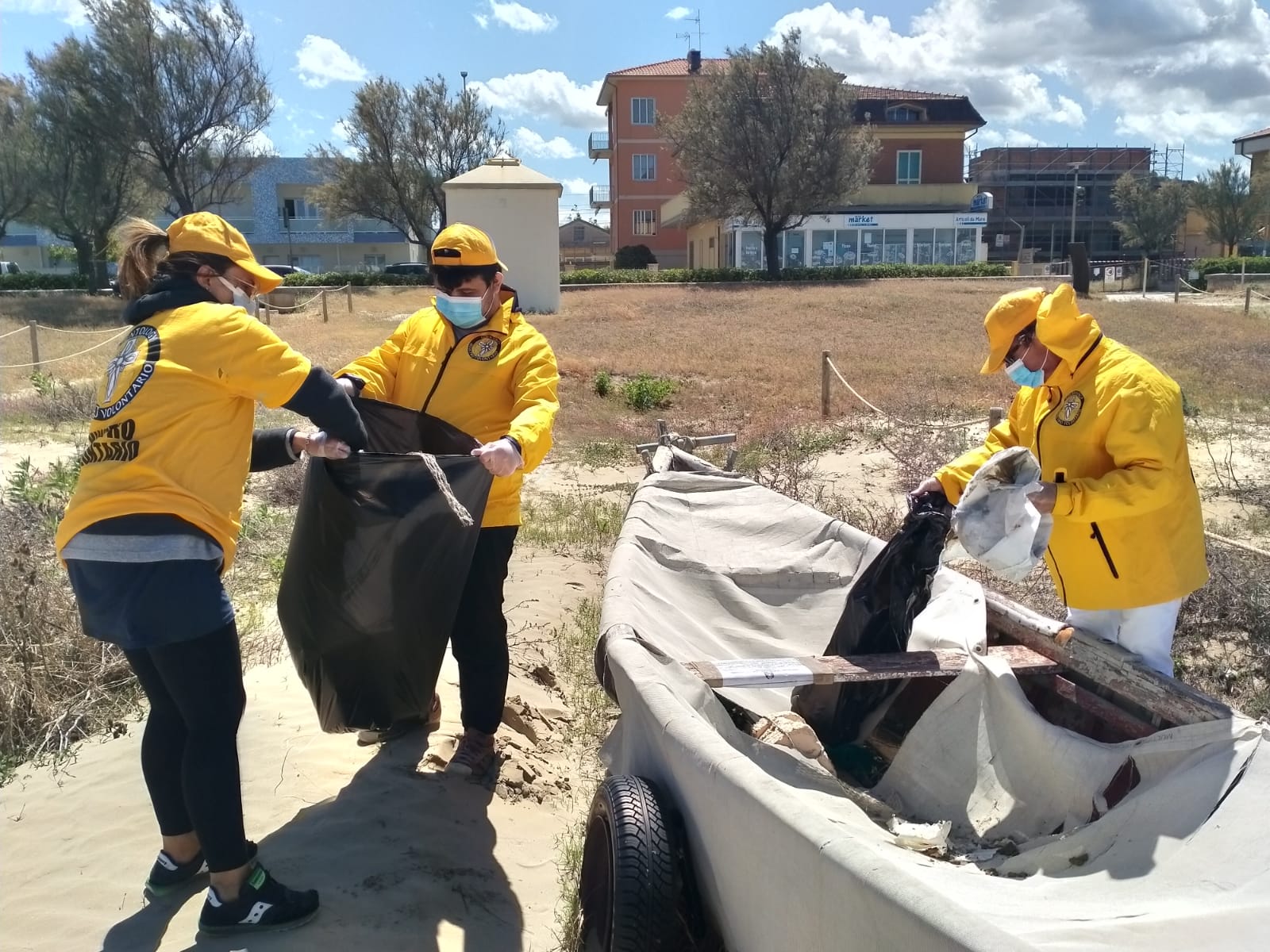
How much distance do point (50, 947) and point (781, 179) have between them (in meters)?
33.9

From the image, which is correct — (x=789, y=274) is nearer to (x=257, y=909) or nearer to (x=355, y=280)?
(x=355, y=280)

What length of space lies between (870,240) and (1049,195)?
85.0ft

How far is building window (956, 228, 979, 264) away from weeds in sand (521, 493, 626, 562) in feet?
122

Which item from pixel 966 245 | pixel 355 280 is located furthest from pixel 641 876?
pixel 966 245

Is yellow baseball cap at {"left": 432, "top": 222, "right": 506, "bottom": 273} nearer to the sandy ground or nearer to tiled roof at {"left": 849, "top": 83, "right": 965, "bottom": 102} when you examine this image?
the sandy ground

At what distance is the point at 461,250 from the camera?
330cm

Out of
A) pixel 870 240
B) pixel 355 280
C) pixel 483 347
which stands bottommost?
pixel 483 347

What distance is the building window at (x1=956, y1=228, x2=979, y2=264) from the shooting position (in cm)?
4172

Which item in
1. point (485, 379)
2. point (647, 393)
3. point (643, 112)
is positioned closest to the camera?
point (485, 379)

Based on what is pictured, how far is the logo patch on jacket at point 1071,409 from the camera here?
2928 mm

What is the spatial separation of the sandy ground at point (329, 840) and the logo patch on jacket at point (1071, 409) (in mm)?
2152

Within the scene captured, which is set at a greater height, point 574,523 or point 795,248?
point 795,248

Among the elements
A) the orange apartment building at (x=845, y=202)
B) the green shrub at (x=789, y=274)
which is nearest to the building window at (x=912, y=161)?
the orange apartment building at (x=845, y=202)

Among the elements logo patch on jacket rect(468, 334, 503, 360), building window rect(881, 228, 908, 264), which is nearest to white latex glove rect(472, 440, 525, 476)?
logo patch on jacket rect(468, 334, 503, 360)
